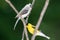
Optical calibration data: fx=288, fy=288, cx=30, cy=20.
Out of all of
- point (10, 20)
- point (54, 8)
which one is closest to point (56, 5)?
point (54, 8)

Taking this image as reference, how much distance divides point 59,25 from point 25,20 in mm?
1444

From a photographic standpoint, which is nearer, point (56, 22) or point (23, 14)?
point (23, 14)

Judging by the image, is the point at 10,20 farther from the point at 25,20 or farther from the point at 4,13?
the point at 25,20

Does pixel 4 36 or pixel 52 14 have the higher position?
pixel 52 14

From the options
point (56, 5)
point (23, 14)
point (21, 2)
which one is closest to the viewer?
point (23, 14)

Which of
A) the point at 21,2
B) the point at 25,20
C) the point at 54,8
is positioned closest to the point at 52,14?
the point at 54,8

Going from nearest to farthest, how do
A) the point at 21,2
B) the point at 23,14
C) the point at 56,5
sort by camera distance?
the point at 23,14 → the point at 21,2 → the point at 56,5

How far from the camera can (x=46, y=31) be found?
2545 millimetres

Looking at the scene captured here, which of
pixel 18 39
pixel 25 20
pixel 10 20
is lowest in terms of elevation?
pixel 25 20

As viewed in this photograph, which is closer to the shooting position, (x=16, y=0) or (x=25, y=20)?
(x=25, y=20)

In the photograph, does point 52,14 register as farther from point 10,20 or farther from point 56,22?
point 10,20

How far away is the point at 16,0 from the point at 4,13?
0.15 m

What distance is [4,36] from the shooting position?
8.30ft

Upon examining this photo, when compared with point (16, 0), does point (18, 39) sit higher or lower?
lower
